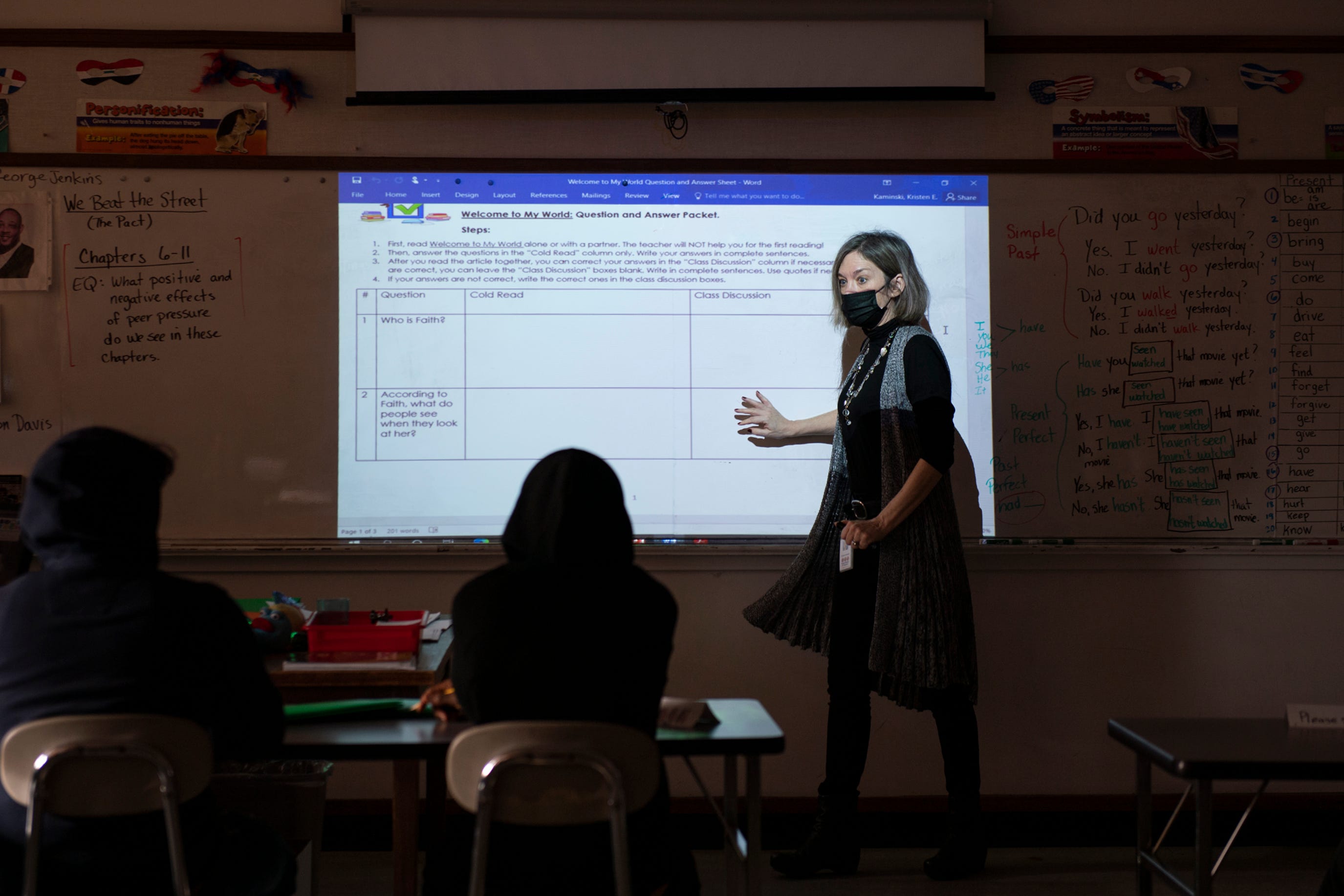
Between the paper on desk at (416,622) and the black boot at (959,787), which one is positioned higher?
the paper on desk at (416,622)

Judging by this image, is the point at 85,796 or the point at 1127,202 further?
the point at 1127,202

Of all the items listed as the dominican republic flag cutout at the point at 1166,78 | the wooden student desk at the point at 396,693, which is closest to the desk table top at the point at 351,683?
the wooden student desk at the point at 396,693

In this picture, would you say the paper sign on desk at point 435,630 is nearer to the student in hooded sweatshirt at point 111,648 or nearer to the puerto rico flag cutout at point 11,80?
the student in hooded sweatshirt at point 111,648

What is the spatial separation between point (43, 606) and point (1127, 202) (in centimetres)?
321

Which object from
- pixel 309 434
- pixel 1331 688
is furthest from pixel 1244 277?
pixel 309 434

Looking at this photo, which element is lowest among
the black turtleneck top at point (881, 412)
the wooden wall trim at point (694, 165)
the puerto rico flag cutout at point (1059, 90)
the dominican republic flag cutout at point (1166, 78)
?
the black turtleneck top at point (881, 412)

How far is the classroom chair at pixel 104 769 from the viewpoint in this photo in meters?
1.47

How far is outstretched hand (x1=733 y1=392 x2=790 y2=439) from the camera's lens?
3295mm

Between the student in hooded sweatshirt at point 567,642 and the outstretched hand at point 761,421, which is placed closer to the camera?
the student in hooded sweatshirt at point 567,642

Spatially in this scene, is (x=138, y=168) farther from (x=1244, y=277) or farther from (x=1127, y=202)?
(x=1244, y=277)

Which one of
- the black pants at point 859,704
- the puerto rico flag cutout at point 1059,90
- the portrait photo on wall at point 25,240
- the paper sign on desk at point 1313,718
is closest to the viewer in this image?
the paper sign on desk at point 1313,718

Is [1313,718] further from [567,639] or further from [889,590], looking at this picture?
[567,639]

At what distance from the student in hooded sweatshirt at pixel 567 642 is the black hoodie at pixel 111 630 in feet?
1.15

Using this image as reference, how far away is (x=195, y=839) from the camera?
1.65 m
